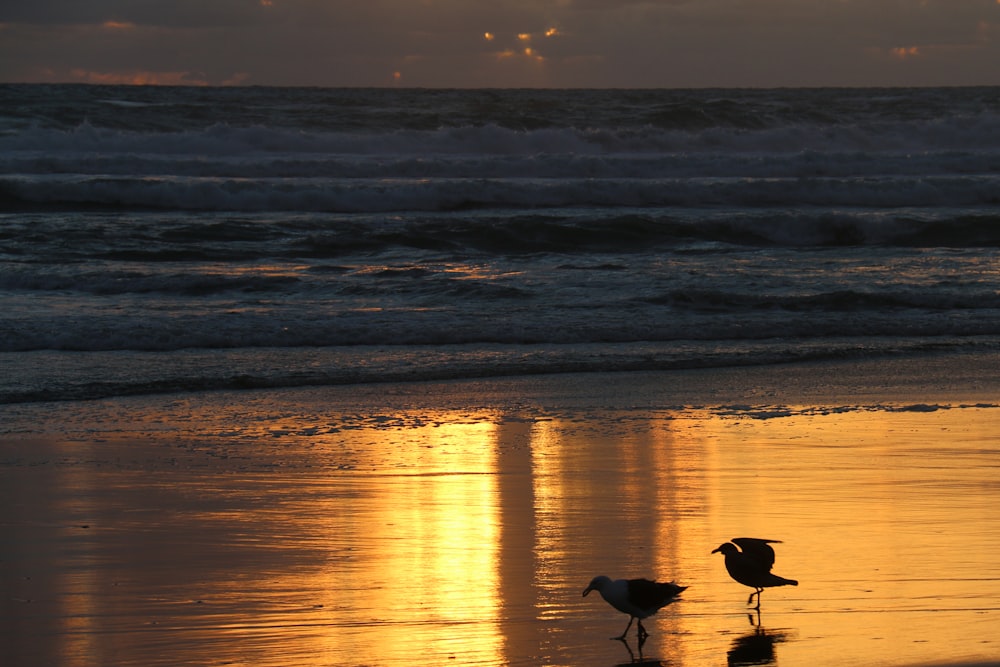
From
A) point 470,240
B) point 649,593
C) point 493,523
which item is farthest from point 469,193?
point 649,593

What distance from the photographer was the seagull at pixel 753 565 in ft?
14.9

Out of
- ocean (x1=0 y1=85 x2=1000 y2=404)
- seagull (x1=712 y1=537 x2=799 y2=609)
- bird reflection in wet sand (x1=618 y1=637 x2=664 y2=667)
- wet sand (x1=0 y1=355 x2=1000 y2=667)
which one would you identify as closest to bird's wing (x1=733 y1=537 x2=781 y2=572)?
seagull (x1=712 y1=537 x2=799 y2=609)

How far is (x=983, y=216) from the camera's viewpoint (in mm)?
22250

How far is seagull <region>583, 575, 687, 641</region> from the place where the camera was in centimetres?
418

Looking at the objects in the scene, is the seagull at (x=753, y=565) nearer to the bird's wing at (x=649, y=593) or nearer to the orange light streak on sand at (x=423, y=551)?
the bird's wing at (x=649, y=593)

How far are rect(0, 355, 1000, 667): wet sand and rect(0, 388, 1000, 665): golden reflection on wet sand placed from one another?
0.02 m

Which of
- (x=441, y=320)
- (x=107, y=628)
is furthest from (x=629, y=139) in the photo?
(x=107, y=628)

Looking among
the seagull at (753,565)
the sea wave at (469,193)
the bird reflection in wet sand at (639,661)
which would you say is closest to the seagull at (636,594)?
the bird reflection in wet sand at (639,661)

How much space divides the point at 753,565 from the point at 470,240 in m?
15.1

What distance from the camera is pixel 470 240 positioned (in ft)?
63.8

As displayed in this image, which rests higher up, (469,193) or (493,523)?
(469,193)

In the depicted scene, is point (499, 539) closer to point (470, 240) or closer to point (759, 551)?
point (759, 551)

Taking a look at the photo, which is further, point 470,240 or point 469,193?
point 469,193

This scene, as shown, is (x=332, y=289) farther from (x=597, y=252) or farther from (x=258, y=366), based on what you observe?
(x=597, y=252)
